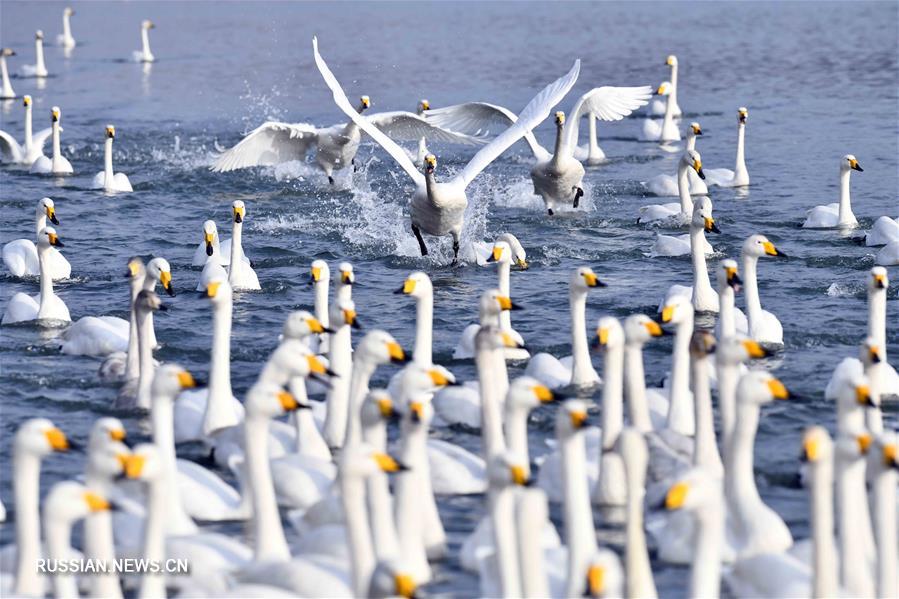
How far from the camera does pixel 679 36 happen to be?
188 ft

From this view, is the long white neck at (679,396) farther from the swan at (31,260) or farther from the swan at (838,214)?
the swan at (838,214)

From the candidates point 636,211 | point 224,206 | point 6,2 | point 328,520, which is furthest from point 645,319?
point 6,2

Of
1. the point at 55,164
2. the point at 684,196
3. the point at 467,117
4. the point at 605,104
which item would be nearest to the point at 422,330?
the point at 684,196

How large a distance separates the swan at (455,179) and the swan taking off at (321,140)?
3.46 meters

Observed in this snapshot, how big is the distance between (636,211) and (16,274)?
8.66 m

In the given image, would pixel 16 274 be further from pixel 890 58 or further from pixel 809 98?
pixel 890 58

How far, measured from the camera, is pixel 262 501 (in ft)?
30.7

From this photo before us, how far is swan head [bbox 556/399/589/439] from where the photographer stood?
29.5 feet

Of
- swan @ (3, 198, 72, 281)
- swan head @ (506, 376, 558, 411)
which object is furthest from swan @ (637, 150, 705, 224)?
swan head @ (506, 376, 558, 411)

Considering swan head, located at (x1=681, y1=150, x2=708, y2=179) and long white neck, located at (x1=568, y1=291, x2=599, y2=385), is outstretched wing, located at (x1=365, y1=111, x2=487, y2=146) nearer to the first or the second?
swan head, located at (x1=681, y1=150, x2=708, y2=179)

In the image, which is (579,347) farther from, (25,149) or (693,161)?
(25,149)

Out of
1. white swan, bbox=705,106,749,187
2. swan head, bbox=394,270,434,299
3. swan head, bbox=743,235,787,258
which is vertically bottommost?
swan head, bbox=394,270,434,299

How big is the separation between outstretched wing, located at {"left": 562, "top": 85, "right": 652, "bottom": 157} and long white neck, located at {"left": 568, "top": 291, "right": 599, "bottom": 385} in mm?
10469

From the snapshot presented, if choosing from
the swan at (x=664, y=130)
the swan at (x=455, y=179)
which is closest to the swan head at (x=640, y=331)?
the swan at (x=455, y=179)
